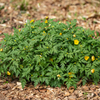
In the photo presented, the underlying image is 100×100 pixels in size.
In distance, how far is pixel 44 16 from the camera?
16.7 feet

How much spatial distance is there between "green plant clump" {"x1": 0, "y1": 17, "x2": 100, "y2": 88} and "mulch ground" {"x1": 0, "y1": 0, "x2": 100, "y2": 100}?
0.58ft

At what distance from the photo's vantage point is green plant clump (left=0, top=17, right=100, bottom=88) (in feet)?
9.46

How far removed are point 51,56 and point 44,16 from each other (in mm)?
2363

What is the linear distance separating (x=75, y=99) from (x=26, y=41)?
1.38 metres

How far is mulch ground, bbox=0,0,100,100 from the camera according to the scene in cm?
292

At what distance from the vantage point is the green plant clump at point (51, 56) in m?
2.88

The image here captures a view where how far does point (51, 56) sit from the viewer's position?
308 cm

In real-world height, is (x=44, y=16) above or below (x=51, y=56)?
above

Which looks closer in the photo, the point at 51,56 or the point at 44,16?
the point at 51,56

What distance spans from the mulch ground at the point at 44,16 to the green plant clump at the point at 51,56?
0.58 feet

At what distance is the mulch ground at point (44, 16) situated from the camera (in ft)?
9.57

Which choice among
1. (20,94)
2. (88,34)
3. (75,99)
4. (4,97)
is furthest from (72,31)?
(4,97)

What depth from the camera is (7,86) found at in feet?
10.2

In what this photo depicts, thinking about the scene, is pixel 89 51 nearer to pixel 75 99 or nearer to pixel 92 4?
pixel 75 99
